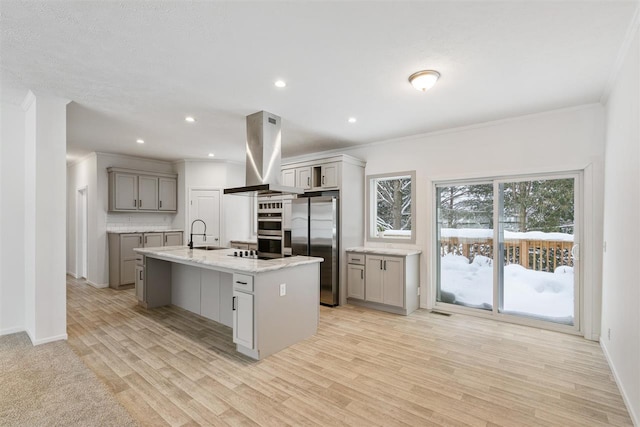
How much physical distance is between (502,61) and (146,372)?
410 centimetres

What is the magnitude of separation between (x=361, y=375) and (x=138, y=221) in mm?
6213

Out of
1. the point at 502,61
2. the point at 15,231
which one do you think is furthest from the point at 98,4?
the point at 15,231

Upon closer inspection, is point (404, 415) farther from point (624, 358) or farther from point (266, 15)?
point (266, 15)

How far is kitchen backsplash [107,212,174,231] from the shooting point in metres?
6.53

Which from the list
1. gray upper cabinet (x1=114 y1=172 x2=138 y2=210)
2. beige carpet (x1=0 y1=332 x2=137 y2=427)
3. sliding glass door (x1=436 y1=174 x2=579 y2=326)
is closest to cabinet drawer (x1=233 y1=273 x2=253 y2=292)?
beige carpet (x1=0 y1=332 x2=137 y2=427)

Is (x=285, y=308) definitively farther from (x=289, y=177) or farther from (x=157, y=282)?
(x=289, y=177)

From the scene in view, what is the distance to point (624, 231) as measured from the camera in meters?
2.48

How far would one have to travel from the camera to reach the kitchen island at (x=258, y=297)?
3.03 m

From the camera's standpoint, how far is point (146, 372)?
2.75 meters

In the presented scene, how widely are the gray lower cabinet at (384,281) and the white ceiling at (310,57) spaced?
2.06m

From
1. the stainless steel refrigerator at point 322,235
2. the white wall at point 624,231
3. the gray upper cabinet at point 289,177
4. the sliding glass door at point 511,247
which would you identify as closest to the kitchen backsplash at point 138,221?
the gray upper cabinet at point 289,177

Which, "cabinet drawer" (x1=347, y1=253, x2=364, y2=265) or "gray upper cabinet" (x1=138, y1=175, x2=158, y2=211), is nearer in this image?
"cabinet drawer" (x1=347, y1=253, x2=364, y2=265)

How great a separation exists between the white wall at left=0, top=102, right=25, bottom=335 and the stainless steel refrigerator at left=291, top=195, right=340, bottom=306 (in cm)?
361

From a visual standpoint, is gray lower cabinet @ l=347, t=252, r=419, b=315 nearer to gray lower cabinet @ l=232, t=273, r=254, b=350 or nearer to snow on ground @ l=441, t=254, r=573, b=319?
snow on ground @ l=441, t=254, r=573, b=319
